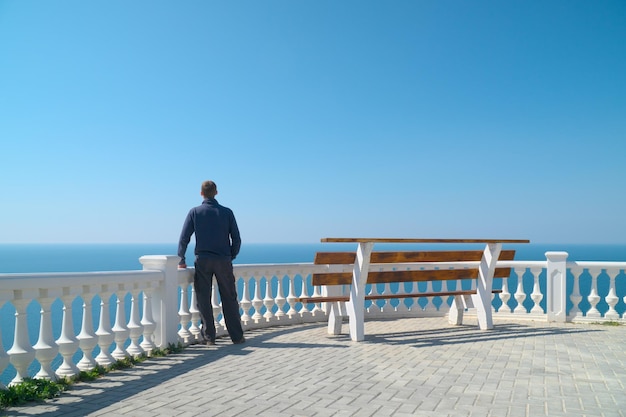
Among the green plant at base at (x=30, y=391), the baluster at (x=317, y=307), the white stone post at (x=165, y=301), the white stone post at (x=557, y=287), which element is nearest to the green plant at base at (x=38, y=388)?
the green plant at base at (x=30, y=391)

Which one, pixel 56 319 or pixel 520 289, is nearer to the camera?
pixel 520 289

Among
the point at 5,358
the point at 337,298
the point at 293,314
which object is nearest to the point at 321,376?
the point at 337,298

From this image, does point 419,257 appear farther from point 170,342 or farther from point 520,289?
point 170,342

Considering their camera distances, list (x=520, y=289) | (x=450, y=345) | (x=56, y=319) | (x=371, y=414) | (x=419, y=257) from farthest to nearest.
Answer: (x=56, y=319)
(x=520, y=289)
(x=419, y=257)
(x=450, y=345)
(x=371, y=414)

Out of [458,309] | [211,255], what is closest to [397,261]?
[458,309]

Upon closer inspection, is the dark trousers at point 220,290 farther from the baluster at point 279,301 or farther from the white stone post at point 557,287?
the white stone post at point 557,287

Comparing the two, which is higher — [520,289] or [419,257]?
[419,257]

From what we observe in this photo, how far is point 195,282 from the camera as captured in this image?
7.17m

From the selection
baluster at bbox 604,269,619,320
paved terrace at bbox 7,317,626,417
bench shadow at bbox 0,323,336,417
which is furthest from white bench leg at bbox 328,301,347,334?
baluster at bbox 604,269,619,320

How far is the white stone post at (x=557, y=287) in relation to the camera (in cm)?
959

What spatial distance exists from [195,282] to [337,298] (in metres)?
2.04

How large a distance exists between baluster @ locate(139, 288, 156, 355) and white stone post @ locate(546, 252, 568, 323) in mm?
7053

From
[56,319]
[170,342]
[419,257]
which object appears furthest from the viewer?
[56,319]

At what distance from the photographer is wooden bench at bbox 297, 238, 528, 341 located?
296 inches
